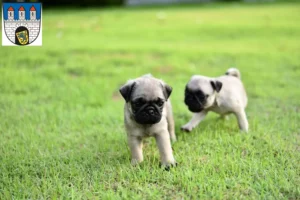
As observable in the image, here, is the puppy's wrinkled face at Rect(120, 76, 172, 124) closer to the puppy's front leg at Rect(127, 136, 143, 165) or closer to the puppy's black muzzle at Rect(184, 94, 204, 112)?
the puppy's front leg at Rect(127, 136, 143, 165)

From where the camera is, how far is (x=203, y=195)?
4285 millimetres

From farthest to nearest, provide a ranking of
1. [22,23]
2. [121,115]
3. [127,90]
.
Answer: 1. [121,115]
2. [22,23]
3. [127,90]

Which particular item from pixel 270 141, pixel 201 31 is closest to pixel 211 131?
pixel 270 141

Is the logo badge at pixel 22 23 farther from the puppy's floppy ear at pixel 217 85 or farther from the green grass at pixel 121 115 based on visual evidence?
the puppy's floppy ear at pixel 217 85

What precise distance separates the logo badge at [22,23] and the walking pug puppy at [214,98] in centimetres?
288

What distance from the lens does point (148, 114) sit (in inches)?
190

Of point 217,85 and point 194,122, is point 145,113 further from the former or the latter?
point 194,122

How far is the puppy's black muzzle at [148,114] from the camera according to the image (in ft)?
15.8

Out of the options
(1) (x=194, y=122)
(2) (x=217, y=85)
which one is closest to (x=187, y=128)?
(1) (x=194, y=122)

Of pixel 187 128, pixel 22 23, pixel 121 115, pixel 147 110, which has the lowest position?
pixel 121 115

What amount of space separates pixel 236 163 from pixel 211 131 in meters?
1.30

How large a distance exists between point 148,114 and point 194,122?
1859 millimetres

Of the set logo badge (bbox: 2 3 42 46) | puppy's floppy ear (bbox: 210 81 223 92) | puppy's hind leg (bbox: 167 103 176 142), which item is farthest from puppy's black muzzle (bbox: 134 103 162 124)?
logo badge (bbox: 2 3 42 46)

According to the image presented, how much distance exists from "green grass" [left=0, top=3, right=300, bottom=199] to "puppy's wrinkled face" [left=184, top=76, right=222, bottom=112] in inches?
19.4
